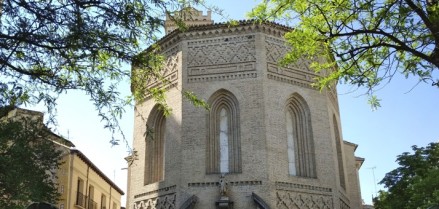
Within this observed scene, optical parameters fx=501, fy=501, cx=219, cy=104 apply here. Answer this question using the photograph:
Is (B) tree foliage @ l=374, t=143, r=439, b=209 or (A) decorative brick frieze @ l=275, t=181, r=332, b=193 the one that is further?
(B) tree foliage @ l=374, t=143, r=439, b=209

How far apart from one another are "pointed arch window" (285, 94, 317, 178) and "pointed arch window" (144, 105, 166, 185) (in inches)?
182

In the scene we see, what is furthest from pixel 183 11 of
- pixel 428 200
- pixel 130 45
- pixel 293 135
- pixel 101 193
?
pixel 101 193

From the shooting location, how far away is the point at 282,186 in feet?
53.5

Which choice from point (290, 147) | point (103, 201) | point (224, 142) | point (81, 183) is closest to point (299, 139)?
point (290, 147)

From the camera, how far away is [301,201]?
16.5m

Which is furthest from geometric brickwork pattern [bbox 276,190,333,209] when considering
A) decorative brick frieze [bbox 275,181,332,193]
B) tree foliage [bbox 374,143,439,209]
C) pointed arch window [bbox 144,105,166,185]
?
pointed arch window [bbox 144,105,166,185]

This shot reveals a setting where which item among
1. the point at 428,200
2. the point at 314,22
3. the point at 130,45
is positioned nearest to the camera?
the point at 130,45

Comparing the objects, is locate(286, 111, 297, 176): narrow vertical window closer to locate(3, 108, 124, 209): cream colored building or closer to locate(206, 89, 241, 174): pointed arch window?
locate(206, 89, 241, 174): pointed arch window

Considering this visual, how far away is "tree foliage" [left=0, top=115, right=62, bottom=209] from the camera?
997 centimetres

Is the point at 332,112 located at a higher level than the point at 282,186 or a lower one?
higher

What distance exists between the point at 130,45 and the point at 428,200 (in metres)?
12.9

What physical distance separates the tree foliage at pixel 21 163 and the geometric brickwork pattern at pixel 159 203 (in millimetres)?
5658

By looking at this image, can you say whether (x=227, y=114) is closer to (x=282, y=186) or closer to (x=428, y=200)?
(x=282, y=186)

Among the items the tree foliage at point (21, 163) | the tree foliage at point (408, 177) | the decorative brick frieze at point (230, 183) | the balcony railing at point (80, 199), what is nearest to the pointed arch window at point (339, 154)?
the tree foliage at point (408, 177)
